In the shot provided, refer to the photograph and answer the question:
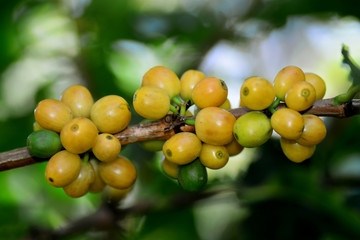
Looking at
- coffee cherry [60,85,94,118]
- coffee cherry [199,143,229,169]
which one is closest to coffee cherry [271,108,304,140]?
coffee cherry [199,143,229,169]

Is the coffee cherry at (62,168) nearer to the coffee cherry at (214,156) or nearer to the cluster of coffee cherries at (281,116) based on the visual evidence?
the coffee cherry at (214,156)

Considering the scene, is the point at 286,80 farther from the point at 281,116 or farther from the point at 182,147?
the point at 182,147

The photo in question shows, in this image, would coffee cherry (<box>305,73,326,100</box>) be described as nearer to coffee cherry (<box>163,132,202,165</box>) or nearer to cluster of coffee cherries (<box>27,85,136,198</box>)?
coffee cherry (<box>163,132,202,165</box>)

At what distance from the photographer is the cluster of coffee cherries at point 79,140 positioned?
135 centimetres

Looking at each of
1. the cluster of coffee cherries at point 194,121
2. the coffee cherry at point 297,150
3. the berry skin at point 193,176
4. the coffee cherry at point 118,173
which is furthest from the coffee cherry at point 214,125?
the coffee cherry at point 118,173

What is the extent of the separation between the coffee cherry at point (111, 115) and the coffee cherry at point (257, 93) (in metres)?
0.45

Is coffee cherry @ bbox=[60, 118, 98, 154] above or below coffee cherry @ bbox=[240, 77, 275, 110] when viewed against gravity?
below

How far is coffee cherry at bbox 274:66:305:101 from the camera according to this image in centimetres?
141

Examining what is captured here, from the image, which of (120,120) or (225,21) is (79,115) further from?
(225,21)

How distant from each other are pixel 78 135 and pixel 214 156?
0.50m

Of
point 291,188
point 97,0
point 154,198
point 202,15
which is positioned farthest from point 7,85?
point 291,188

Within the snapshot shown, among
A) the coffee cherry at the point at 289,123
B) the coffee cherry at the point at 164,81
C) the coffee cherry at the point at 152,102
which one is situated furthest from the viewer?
the coffee cherry at the point at 164,81

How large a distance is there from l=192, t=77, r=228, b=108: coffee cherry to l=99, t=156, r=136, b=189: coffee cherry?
15.1 inches

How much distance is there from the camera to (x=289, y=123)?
1.29 metres
